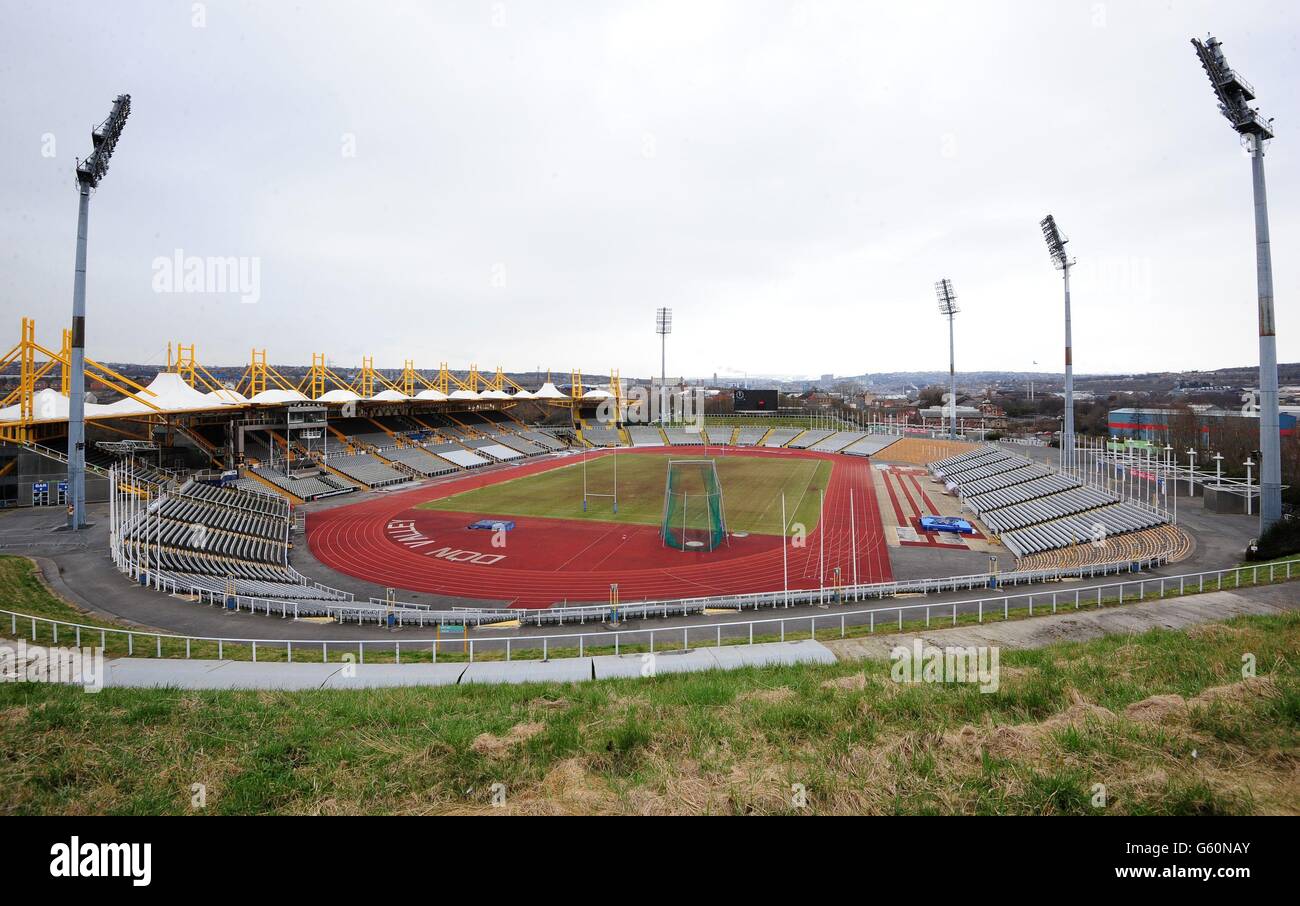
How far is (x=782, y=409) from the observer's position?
108 metres

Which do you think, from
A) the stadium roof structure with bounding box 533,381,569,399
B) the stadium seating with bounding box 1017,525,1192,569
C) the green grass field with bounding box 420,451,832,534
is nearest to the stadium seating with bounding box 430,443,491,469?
the green grass field with bounding box 420,451,832,534

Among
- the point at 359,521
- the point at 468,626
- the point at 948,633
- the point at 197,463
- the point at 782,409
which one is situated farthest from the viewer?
the point at 782,409

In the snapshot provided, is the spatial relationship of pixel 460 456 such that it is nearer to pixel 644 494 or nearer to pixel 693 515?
pixel 644 494

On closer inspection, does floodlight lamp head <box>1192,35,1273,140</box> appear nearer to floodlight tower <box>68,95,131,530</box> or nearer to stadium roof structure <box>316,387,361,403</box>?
Result: floodlight tower <box>68,95,131,530</box>

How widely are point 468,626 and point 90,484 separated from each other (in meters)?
31.9

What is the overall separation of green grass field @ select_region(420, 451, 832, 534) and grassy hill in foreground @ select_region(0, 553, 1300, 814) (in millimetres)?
28569

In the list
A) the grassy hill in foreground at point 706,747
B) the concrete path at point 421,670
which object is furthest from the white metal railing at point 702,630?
the grassy hill in foreground at point 706,747

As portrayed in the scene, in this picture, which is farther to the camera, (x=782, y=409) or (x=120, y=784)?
(x=782, y=409)

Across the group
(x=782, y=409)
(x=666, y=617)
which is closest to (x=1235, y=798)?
(x=666, y=617)

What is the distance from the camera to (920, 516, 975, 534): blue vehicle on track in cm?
3628

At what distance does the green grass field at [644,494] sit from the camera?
4156 centimetres
